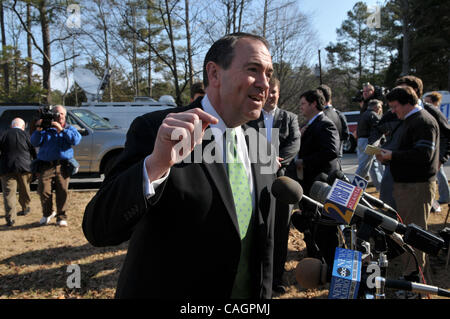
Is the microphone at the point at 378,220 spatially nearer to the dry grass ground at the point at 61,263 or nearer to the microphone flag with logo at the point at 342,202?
the microphone flag with logo at the point at 342,202

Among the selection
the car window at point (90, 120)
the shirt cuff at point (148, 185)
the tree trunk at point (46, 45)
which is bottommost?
the shirt cuff at point (148, 185)

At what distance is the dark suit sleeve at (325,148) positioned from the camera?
4.25 m

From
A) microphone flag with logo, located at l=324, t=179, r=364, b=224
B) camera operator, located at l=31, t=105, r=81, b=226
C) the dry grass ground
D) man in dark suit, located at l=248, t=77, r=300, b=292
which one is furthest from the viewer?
camera operator, located at l=31, t=105, r=81, b=226

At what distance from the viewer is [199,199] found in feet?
4.56

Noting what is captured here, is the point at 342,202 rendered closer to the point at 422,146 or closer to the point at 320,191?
the point at 320,191

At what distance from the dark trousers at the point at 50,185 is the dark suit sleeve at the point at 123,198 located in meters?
5.57

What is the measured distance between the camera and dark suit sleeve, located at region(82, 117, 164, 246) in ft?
3.98

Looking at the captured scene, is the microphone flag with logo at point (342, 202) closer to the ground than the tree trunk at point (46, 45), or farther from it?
closer to the ground

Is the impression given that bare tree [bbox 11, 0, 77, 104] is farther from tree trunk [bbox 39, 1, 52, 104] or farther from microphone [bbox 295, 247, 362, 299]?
microphone [bbox 295, 247, 362, 299]

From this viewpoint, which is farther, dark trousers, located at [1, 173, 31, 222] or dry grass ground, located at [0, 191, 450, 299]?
dark trousers, located at [1, 173, 31, 222]

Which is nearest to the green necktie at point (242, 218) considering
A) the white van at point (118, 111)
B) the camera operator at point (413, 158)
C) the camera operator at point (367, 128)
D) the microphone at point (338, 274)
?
the microphone at point (338, 274)

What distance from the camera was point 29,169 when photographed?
684 centimetres

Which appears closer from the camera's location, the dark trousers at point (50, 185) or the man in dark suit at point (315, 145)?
the man in dark suit at point (315, 145)
